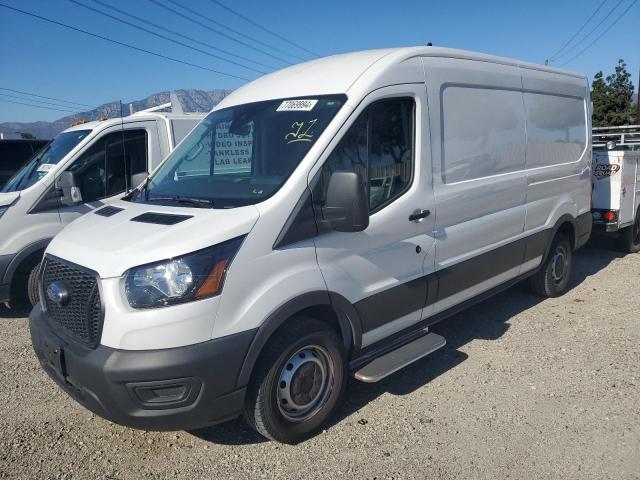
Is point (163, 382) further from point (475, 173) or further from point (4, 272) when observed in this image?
point (4, 272)

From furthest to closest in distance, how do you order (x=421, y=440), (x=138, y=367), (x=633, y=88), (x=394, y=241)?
(x=633, y=88), (x=394, y=241), (x=421, y=440), (x=138, y=367)

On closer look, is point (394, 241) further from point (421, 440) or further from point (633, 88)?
point (633, 88)

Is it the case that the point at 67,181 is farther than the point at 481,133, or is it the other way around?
the point at 67,181

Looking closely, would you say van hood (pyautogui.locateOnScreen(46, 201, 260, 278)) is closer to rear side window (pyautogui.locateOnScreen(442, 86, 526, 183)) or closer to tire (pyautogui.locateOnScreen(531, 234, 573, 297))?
rear side window (pyautogui.locateOnScreen(442, 86, 526, 183))

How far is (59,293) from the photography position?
308 centimetres

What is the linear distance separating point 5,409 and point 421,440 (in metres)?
3.02

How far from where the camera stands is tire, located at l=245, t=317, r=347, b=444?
122 inches

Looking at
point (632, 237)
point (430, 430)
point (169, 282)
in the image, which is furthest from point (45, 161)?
point (632, 237)

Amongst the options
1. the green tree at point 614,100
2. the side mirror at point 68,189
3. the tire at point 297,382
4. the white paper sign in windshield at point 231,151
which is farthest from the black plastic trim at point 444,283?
the green tree at point 614,100

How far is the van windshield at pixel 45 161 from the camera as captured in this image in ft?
20.0

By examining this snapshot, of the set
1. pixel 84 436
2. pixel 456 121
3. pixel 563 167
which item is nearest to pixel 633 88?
pixel 563 167

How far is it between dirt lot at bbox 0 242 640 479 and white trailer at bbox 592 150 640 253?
323cm

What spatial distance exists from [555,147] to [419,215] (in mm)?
2723

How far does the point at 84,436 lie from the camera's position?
11.5 feet
